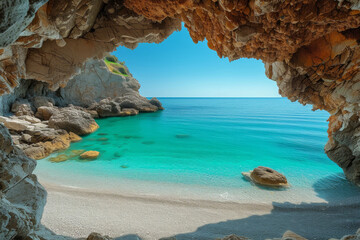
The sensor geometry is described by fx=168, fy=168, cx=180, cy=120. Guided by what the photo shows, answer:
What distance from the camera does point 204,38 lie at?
4691 mm

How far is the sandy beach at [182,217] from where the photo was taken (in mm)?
4918

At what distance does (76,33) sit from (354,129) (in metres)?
10.5

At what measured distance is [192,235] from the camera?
483cm

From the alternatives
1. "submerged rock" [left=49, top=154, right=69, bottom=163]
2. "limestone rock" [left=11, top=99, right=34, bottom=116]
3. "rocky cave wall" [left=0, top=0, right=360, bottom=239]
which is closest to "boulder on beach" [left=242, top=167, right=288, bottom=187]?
"rocky cave wall" [left=0, top=0, right=360, bottom=239]

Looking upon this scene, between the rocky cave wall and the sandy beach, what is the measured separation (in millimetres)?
2582

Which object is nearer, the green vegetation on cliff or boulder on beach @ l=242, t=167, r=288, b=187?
boulder on beach @ l=242, t=167, r=288, b=187

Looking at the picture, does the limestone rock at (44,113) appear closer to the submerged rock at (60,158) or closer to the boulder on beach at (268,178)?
the submerged rock at (60,158)

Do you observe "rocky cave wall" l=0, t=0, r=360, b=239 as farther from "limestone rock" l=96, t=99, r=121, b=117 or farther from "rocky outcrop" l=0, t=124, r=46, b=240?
"limestone rock" l=96, t=99, r=121, b=117

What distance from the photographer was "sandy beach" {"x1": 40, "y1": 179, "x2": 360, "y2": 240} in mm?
4918

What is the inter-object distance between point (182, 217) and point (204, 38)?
5.72m

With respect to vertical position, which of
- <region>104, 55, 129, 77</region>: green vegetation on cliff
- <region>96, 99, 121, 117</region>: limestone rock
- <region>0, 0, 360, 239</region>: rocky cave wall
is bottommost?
<region>0, 0, 360, 239</region>: rocky cave wall

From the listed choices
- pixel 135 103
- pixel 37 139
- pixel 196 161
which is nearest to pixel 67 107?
pixel 135 103

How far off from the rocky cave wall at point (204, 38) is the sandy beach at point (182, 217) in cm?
258

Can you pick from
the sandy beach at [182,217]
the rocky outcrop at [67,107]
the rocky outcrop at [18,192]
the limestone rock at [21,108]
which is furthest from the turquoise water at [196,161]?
the limestone rock at [21,108]
